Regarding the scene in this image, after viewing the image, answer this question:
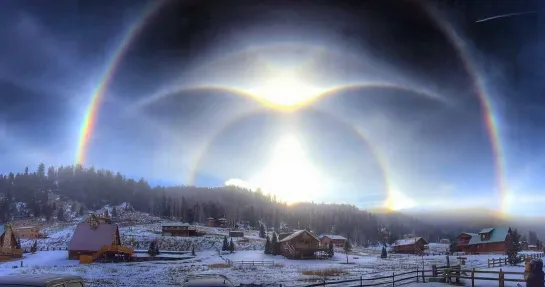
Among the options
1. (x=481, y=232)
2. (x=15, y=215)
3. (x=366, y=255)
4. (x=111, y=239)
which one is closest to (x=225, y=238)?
(x=111, y=239)

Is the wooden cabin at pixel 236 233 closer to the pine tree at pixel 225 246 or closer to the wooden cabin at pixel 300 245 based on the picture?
the pine tree at pixel 225 246

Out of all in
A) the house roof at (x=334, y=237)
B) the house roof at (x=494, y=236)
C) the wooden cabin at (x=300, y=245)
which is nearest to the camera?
the house roof at (x=494, y=236)

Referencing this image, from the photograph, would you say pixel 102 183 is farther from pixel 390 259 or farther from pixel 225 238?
pixel 390 259

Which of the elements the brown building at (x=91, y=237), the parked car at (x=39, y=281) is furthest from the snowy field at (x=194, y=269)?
the parked car at (x=39, y=281)

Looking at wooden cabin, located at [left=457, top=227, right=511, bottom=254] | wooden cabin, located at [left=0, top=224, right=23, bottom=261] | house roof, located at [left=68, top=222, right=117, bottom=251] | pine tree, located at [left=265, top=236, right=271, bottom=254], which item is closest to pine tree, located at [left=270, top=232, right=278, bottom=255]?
pine tree, located at [left=265, top=236, right=271, bottom=254]

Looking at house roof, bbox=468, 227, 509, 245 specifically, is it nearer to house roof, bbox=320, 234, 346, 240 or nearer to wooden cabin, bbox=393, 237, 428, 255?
wooden cabin, bbox=393, 237, 428, 255

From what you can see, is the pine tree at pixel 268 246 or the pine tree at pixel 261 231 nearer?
the pine tree at pixel 268 246
